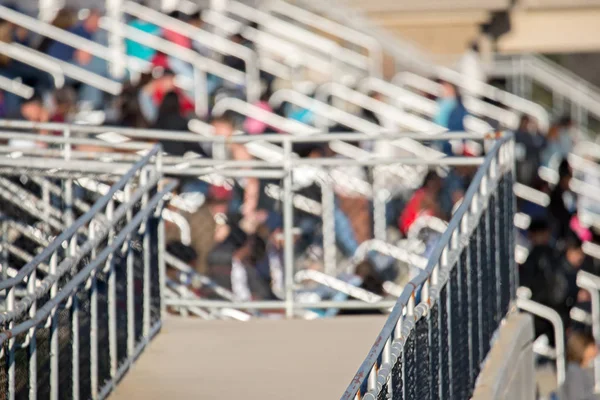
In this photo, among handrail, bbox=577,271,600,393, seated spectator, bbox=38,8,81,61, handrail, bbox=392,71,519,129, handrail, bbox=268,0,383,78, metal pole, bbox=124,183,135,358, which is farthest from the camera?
handrail, bbox=392,71,519,129

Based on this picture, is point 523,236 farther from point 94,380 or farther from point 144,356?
point 94,380

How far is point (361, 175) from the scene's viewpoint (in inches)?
476

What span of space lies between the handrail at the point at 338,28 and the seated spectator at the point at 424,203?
4.58m

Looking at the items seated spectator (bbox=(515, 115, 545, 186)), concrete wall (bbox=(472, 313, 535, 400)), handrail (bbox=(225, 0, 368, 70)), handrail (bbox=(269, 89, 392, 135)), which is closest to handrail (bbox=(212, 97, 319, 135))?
handrail (bbox=(269, 89, 392, 135))

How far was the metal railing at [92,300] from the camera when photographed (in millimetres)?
5055

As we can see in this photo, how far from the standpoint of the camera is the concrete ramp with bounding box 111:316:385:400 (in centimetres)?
600

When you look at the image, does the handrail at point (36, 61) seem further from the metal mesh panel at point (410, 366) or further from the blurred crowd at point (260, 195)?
the metal mesh panel at point (410, 366)

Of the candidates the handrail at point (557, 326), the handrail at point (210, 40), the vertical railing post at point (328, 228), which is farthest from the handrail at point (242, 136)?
the handrail at point (210, 40)

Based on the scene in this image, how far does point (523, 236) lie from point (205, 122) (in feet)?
11.1

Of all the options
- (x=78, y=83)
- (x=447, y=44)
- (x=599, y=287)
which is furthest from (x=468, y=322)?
(x=447, y=44)

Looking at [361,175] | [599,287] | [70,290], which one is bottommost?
[599,287]

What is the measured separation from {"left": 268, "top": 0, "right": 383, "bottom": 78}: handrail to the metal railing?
26.6 ft

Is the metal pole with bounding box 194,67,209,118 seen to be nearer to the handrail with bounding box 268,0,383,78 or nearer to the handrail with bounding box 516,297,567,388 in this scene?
the handrail with bounding box 268,0,383,78

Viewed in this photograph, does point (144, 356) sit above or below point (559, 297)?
above
